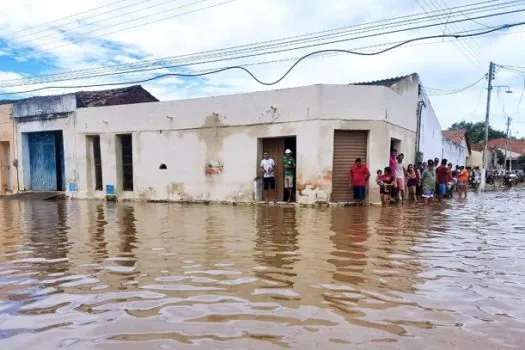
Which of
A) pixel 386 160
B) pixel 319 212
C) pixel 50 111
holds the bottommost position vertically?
pixel 319 212

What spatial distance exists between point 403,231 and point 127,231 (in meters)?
4.96

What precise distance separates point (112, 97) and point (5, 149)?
6231mm

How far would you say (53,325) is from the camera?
2820 millimetres

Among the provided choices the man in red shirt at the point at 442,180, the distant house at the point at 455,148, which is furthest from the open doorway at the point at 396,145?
the distant house at the point at 455,148

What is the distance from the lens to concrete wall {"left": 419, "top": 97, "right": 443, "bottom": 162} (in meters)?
16.2

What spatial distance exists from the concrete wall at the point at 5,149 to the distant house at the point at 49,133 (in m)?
0.38

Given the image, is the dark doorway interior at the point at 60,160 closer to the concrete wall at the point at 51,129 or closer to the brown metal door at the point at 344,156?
the concrete wall at the point at 51,129

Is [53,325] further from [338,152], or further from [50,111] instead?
[50,111]

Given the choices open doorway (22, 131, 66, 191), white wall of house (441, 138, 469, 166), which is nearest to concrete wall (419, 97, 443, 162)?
white wall of house (441, 138, 469, 166)

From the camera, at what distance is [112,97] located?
17844mm

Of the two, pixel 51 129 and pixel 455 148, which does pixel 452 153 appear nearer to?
pixel 455 148

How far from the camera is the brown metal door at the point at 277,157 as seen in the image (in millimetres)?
12539

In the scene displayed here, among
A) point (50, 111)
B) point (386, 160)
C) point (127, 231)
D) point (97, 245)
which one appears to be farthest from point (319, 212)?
point (50, 111)

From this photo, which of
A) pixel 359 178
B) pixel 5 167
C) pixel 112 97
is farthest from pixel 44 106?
pixel 359 178
